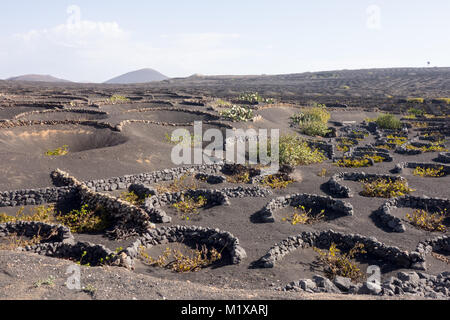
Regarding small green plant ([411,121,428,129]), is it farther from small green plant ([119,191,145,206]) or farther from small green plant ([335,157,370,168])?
small green plant ([119,191,145,206])

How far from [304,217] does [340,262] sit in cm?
374

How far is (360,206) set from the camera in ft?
52.5

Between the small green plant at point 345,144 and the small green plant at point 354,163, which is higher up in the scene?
the small green plant at point 345,144

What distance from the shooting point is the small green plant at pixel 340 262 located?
1034 centimetres

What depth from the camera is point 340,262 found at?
10828 millimetres

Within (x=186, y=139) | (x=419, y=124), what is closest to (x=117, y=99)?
(x=186, y=139)

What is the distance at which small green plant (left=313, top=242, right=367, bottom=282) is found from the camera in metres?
10.3

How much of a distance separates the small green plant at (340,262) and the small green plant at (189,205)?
5827 millimetres

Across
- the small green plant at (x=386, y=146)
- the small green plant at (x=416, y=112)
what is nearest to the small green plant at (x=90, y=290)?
the small green plant at (x=386, y=146)

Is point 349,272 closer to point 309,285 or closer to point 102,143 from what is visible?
point 309,285

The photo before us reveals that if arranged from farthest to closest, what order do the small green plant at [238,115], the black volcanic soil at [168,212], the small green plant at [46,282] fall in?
the small green plant at [238,115]
the black volcanic soil at [168,212]
the small green plant at [46,282]

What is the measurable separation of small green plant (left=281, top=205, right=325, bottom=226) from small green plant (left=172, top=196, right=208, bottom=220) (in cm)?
404

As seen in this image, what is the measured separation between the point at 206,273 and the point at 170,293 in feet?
12.0

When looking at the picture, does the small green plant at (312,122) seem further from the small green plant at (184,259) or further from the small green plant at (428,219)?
the small green plant at (184,259)
